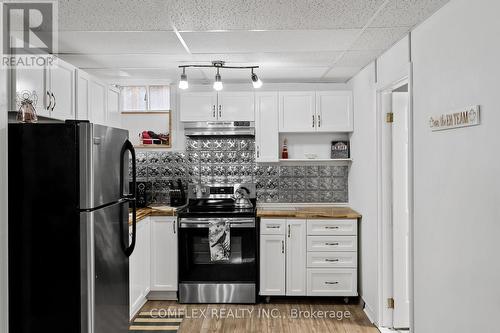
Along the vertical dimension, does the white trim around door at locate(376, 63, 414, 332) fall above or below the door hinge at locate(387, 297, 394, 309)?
above

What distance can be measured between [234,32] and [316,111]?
1923mm

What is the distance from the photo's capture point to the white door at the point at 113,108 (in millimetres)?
4305

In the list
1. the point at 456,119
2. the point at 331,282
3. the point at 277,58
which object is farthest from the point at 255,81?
the point at 331,282

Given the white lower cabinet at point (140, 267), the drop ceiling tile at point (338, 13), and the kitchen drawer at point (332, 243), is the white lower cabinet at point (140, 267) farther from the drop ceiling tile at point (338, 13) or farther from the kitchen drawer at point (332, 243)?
the drop ceiling tile at point (338, 13)

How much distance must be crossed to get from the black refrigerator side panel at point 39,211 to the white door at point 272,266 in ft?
8.06

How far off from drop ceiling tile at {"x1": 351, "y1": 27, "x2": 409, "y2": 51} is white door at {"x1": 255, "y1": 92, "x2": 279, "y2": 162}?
140 cm

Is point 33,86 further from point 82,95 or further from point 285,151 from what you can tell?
point 285,151

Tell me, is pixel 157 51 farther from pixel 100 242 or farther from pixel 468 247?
pixel 468 247

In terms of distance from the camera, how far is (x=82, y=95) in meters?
3.58

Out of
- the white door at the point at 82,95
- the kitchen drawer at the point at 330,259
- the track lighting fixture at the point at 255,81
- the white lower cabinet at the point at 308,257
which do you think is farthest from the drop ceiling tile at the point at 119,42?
the kitchen drawer at the point at 330,259

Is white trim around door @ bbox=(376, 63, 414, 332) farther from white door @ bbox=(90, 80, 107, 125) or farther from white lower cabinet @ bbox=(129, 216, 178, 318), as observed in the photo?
white door @ bbox=(90, 80, 107, 125)

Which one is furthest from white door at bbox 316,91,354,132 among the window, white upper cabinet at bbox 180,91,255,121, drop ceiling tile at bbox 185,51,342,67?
the window

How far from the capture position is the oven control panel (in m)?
4.78

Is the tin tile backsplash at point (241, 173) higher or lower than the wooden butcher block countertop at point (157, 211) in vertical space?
higher
